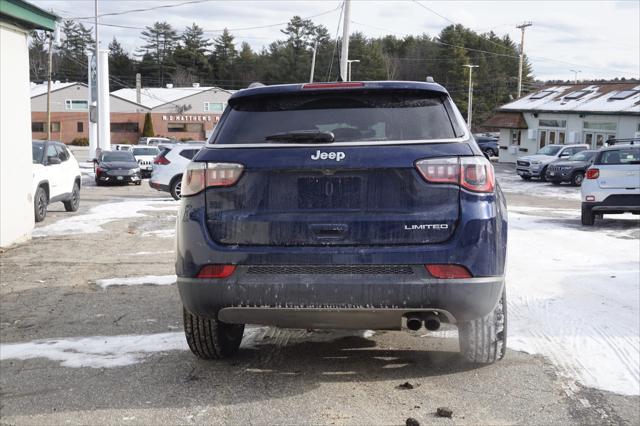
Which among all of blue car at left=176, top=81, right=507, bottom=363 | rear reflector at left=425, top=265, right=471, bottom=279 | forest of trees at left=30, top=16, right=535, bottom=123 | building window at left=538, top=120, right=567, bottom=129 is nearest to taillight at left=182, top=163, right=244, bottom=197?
blue car at left=176, top=81, right=507, bottom=363

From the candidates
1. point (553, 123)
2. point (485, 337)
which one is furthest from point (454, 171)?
point (553, 123)

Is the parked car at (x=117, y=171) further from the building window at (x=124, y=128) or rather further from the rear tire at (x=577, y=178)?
the building window at (x=124, y=128)

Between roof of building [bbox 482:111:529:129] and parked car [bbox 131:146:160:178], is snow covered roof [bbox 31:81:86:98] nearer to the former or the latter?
parked car [bbox 131:146:160:178]

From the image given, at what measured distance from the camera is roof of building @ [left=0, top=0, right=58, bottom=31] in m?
9.80

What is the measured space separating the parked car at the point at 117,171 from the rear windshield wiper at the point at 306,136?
2533 cm

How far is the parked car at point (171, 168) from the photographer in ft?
63.3

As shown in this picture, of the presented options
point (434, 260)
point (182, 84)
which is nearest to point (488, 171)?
point (434, 260)

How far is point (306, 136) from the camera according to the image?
4102 mm

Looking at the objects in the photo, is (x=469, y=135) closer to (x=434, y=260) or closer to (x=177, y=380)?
(x=434, y=260)

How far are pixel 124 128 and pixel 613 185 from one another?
236 ft

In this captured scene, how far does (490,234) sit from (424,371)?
1.24 meters

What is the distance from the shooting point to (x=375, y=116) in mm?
4180

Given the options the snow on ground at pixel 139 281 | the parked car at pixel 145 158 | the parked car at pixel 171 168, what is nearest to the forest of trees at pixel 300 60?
the parked car at pixel 145 158

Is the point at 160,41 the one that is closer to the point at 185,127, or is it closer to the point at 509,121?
the point at 185,127
